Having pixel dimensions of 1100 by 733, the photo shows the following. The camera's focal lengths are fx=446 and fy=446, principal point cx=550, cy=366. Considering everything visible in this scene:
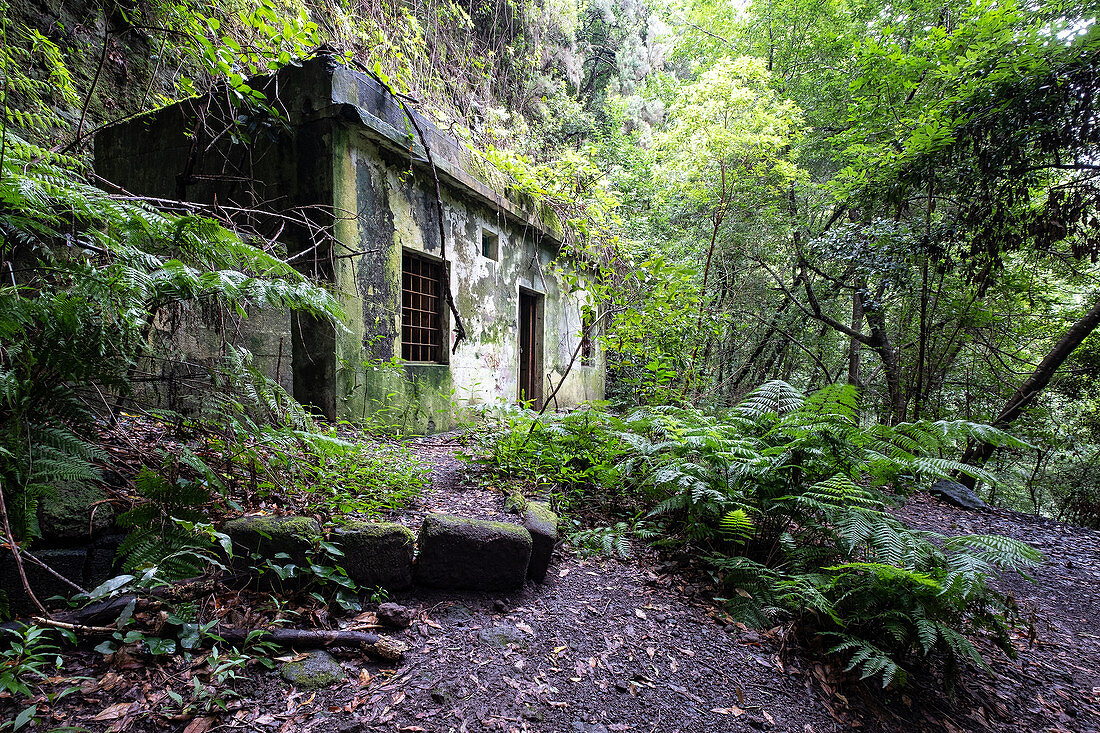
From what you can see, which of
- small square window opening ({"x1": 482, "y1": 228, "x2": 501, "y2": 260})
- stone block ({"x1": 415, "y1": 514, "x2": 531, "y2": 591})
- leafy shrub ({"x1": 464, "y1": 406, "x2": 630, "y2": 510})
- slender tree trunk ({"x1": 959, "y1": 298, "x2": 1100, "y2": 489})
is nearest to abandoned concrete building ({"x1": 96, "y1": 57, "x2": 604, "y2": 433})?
small square window opening ({"x1": 482, "y1": 228, "x2": 501, "y2": 260})

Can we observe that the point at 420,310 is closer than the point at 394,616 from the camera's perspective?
No

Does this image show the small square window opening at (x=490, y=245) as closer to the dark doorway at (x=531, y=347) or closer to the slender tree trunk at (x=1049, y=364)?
the dark doorway at (x=531, y=347)

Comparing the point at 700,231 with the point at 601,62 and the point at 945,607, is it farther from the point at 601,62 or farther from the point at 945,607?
the point at 945,607

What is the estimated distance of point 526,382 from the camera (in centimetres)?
827

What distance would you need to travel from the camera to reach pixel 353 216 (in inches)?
171

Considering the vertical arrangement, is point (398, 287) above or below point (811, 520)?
above

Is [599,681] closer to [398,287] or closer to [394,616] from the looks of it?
[394,616]

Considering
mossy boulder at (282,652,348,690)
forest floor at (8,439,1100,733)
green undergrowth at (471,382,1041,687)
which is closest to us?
forest floor at (8,439,1100,733)

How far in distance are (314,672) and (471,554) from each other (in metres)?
0.81

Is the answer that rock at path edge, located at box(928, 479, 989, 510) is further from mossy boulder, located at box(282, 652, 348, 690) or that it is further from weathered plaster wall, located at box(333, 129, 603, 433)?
mossy boulder, located at box(282, 652, 348, 690)

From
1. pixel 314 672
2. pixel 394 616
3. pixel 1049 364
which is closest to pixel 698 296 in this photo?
pixel 1049 364

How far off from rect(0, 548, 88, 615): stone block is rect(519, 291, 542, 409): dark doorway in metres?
6.56

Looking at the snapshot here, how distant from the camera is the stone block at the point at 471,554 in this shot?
2258 mm

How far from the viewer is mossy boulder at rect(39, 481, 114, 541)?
1639 mm
